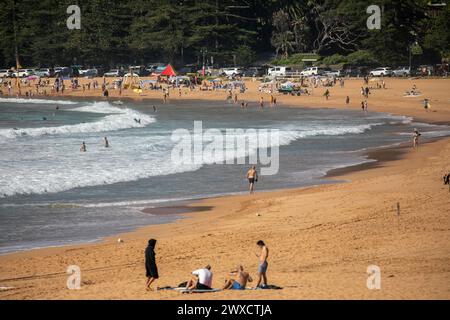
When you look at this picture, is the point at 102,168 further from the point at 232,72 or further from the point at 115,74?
the point at 115,74

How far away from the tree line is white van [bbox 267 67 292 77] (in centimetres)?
612

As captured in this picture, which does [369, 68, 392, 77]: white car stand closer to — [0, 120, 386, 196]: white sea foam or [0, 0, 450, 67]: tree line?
[0, 0, 450, 67]: tree line

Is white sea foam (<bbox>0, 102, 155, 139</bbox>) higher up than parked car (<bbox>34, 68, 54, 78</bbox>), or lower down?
lower down

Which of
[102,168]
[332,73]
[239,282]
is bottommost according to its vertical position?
[102,168]

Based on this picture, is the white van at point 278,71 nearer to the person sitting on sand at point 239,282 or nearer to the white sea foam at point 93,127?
the white sea foam at point 93,127

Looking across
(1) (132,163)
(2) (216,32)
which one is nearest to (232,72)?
(2) (216,32)

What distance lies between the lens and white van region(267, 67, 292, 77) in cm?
8894

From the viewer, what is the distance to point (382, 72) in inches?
3356

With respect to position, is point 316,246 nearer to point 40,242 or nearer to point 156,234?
point 156,234

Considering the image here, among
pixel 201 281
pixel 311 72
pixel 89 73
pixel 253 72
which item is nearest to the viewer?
pixel 201 281

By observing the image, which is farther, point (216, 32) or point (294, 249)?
point (216, 32)

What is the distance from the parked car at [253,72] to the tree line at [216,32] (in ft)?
7.40

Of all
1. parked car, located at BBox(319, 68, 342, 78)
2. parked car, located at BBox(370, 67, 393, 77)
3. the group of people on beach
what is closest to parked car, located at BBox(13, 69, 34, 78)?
parked car, located at BBox(319, 68, 342, 78)

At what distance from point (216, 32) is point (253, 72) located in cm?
707
